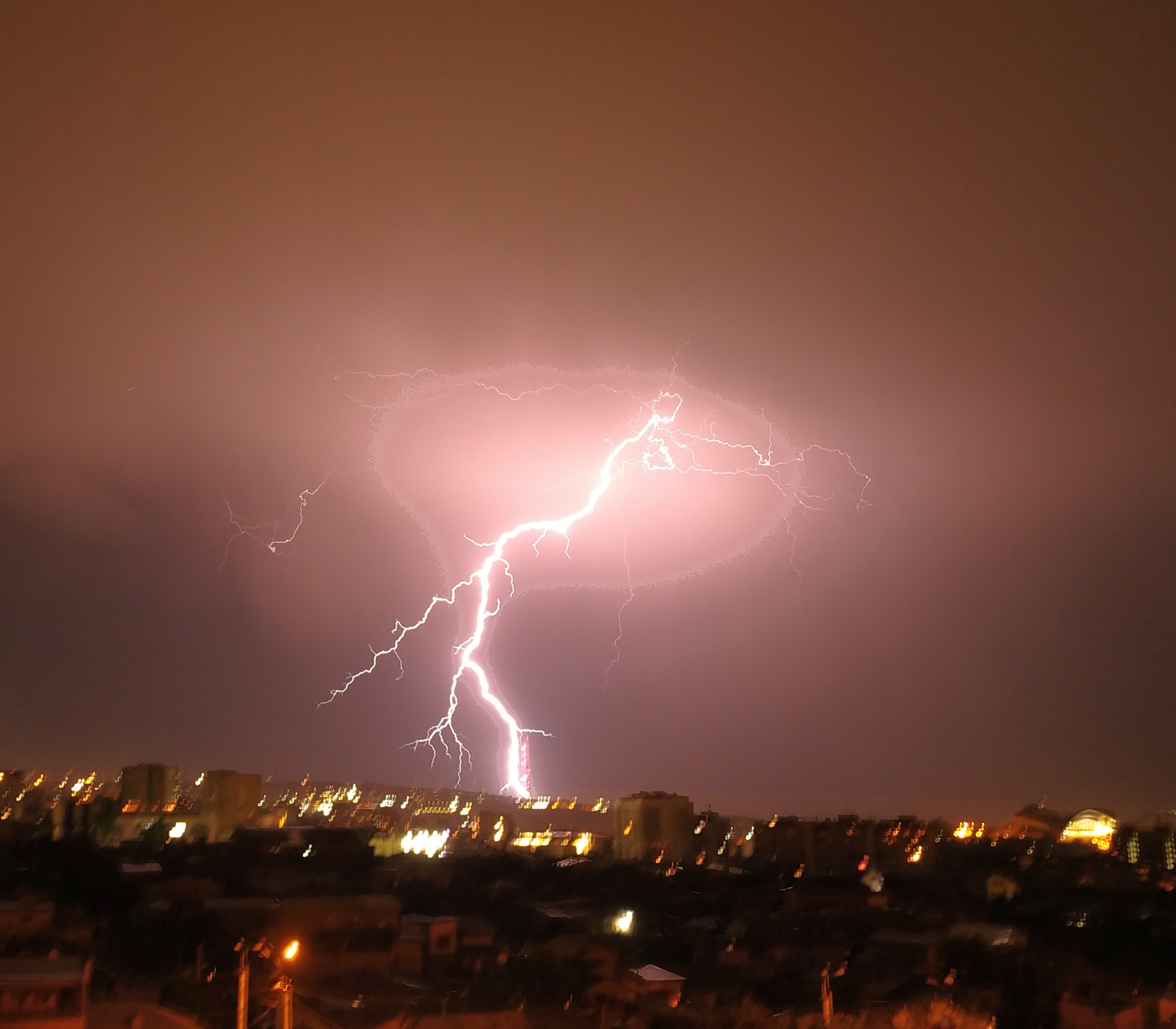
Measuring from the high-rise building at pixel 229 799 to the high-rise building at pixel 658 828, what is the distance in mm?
12217

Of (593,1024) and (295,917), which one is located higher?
(295,917)

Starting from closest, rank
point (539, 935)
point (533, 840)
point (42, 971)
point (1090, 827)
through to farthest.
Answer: point (42, 971) → point (539, 935) → point (533, 840) → point (1090, 827)

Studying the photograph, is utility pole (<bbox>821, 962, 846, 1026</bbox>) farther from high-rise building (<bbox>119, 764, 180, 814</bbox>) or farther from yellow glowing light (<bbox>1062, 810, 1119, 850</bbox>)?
yellow glowing light (<bbox>1062, 810, 1119, 850</bbox>)

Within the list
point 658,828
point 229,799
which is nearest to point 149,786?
Result: point 229,799

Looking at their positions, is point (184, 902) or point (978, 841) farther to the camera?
point (978, 841)

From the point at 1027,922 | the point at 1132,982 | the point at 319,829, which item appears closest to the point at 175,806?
the point at 319,829

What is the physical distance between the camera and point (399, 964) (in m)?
14.3

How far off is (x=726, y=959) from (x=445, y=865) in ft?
28.3

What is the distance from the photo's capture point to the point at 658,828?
3344cm

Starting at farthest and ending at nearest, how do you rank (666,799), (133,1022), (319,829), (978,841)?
(978,841) → (666,799) → (319,829) → (133,1022)

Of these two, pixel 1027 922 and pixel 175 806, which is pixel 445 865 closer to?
pixel 1027 922

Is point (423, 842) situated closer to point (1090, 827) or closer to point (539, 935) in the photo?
point (539, 935)

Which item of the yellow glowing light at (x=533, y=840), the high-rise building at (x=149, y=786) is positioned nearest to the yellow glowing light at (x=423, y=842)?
the yellow glowing light at (x=533, y=840)

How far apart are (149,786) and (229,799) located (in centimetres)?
563
